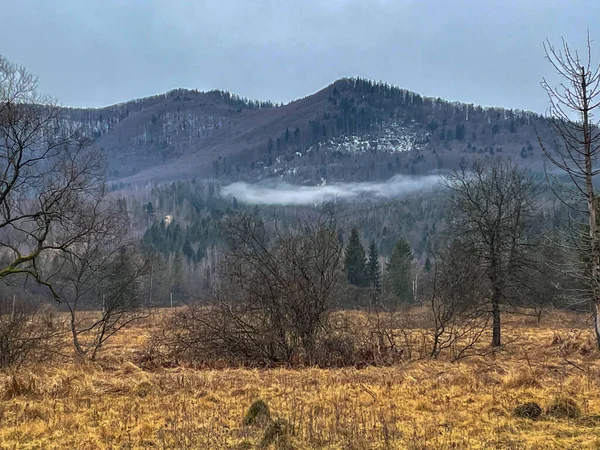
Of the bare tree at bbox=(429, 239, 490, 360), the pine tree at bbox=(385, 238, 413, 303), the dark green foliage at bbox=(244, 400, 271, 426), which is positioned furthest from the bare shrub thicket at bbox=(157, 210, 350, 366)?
the pine tree at bbox=(385, 238, 413, 303)

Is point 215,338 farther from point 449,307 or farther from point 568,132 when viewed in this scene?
point 568,132

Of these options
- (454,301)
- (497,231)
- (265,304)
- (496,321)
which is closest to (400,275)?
(497,231)

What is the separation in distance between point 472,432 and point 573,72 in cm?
736

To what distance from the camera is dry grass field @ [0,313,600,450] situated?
18.7 feet

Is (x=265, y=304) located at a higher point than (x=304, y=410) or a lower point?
higher

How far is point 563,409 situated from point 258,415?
4276 mm

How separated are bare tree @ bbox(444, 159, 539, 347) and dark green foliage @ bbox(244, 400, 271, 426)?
46.5 ft

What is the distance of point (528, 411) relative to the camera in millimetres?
6684

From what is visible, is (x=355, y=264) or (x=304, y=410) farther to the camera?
(x=355, y=264)

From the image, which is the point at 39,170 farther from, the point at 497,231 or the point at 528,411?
the point at 497,231

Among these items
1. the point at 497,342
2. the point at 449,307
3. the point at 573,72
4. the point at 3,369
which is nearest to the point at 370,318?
the point at 449,307

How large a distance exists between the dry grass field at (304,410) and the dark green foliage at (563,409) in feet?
0.47

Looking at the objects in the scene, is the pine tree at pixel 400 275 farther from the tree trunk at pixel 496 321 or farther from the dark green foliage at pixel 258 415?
the dark green foliage at pixel 258 415

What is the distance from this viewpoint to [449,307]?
51.0 feet
